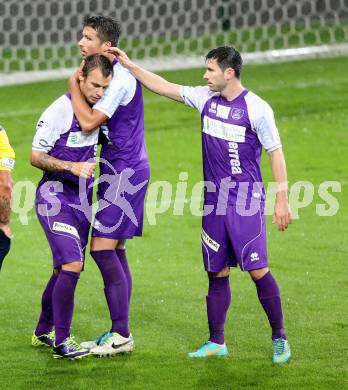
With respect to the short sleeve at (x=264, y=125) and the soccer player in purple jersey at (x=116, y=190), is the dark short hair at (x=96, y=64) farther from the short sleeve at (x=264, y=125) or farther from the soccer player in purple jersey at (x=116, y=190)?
the short sleeve at (x=264, y=125)

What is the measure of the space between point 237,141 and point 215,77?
43 centimetres

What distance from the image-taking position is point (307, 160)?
14086 millimetres

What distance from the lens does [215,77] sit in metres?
7.55

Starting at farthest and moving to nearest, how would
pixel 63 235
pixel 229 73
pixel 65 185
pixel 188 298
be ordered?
pixel 188 298 → pixel 65 185 → pixel 63 235 → pixel 229 73


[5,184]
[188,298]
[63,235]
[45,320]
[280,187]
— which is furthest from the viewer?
[188,298]

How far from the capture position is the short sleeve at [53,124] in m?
7.61

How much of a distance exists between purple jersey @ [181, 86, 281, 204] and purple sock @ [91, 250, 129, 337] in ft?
2.59

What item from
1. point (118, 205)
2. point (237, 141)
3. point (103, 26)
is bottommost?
point (118, 205)

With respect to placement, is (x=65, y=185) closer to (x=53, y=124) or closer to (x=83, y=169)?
(x=83, y=169)

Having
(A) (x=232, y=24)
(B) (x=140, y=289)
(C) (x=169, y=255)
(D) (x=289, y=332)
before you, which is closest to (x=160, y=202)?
(C) (x=169, y=255)

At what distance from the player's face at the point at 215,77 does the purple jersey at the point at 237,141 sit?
111mm

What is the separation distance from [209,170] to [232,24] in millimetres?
14564

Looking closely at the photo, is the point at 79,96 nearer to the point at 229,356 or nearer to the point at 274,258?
the point at 229,356

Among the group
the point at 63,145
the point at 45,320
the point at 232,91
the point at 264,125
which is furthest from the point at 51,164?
the point at 264,125
